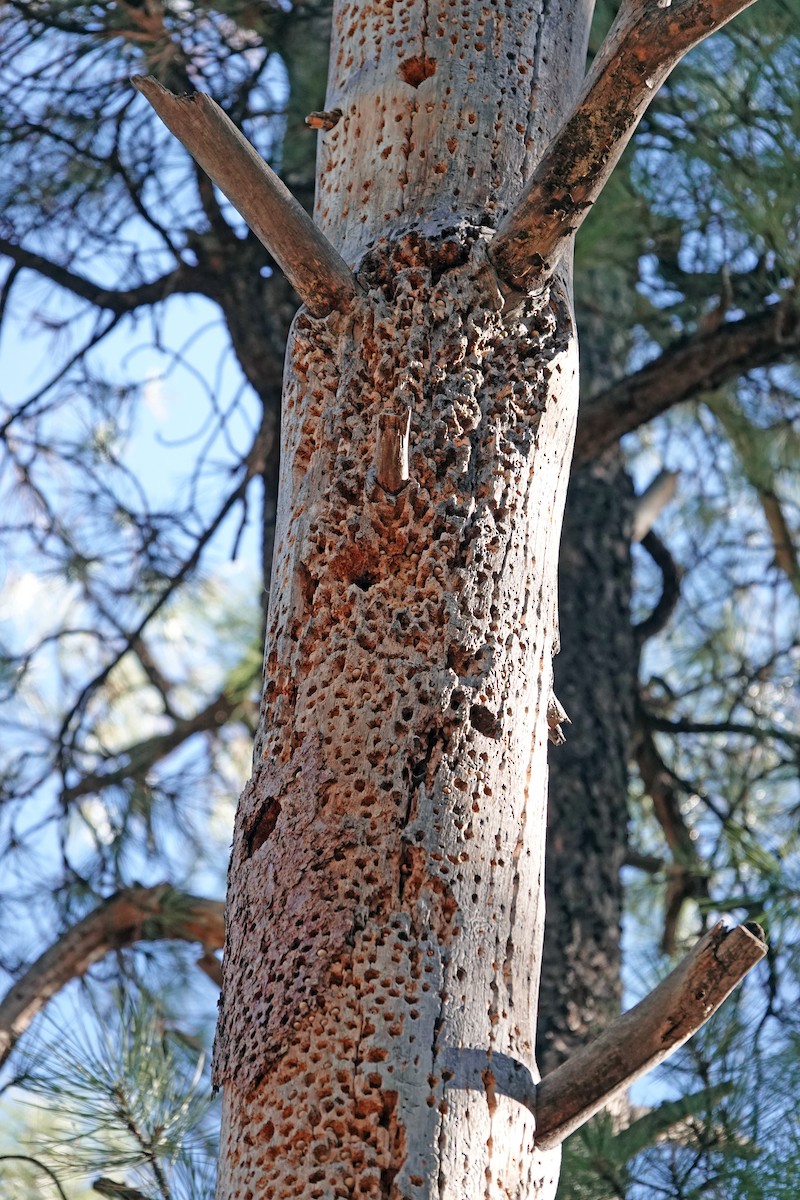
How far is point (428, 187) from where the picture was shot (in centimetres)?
121

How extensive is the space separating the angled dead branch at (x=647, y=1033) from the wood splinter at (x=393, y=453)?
402 millimetres

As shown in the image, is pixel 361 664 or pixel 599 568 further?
pixel 599 568

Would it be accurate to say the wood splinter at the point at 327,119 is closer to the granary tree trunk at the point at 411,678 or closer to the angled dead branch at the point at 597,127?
the granary tree trunk at the point at 411,678

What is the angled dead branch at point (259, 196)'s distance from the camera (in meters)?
1.09

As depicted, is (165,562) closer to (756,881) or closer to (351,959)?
(756,881)

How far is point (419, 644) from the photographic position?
1047 millimetres

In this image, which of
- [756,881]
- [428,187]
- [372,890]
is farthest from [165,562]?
[372,890]

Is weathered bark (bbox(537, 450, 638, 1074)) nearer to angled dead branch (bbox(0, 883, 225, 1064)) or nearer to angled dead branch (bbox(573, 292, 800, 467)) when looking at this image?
angled dead branch (bbox(573, 292, 800, 467))

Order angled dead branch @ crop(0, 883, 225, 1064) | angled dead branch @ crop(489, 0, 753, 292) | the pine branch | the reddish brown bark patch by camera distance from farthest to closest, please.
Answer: the pine branch → angled dead branch @ crop(0, 883, 225, 1064) → the reddish brown bark patch → angled dead branch @ crop(489, 0, 753, 292)

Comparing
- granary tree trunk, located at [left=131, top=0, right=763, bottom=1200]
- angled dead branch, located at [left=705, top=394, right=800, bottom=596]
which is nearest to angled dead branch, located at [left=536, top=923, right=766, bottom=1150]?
granary tree trunk, located at [left=131, top=0, right=763, bottom=1200]

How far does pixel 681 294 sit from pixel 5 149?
144 centimetres

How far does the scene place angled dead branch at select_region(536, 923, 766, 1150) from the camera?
0.99 m

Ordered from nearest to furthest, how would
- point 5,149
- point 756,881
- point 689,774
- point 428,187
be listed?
point 428,187, point 756,881, point 5,149, point 689,774

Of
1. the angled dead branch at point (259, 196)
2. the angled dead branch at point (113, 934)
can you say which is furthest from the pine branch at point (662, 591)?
the angled dead branch at point (259, 196)
